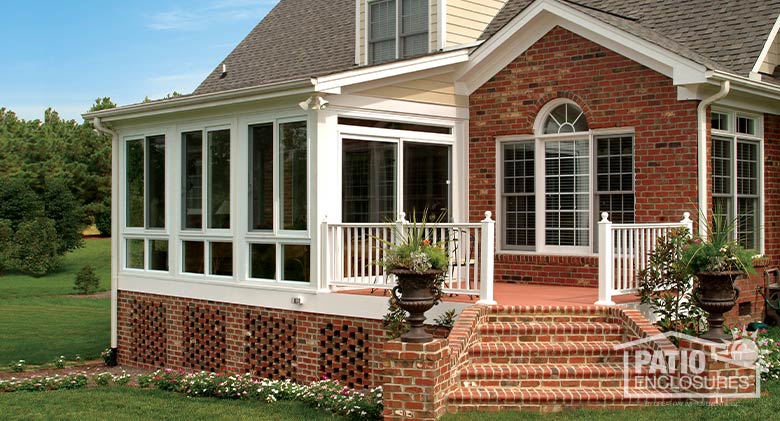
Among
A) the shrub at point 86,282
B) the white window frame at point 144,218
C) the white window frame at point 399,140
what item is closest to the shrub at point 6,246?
the shrub at point 86,282

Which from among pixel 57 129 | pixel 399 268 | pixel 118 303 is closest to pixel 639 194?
pixel 399 268

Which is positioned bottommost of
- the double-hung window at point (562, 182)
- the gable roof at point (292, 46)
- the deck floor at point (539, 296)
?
the deck floor at point (539, 296)

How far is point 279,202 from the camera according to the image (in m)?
11.9

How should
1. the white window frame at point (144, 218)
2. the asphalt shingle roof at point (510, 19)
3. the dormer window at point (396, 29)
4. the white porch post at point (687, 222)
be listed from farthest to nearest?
the dormer window at point (396, 29) → the white window frame at point (144, 218) → the asphalt shingle roof at point (510, 19) → the white porch post at point (687, 222)

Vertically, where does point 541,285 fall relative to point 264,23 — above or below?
below

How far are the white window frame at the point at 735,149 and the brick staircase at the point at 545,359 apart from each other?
10.1 ft

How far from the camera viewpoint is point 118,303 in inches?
578

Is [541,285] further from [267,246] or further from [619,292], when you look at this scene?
[267,246]

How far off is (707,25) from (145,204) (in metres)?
9.19

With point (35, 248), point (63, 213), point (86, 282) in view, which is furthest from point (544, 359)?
point (63, 213)

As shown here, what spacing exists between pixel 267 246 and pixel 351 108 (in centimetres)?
231

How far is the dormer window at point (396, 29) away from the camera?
48.4ft

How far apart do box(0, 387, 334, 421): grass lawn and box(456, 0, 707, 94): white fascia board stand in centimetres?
593

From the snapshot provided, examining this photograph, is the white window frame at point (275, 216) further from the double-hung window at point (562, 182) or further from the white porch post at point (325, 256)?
the double-hung window at point (562, 182)
